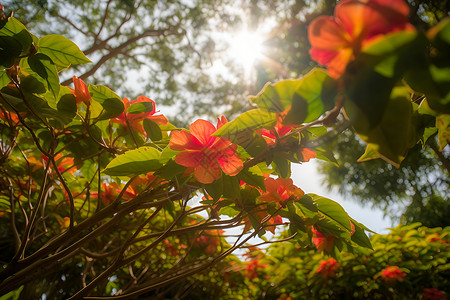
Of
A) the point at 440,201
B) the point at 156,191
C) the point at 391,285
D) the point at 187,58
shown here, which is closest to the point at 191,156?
the point at 156,191

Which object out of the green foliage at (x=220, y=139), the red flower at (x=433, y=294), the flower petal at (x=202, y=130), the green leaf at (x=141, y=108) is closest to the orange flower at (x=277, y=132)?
the green foliage at (x=220, y=139)

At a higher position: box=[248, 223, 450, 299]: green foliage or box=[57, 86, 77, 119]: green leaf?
box=[57, 86, 77, 119]: green leaf

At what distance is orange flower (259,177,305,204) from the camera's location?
65 centimetres

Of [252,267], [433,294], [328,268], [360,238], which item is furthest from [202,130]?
[433,294]

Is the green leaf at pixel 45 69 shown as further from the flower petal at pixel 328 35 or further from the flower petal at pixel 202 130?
the flower petal at pixel 328 35

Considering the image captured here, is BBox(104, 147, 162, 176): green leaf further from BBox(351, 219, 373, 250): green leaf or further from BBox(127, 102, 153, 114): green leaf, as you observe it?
BBox(351, 219, 373, 250): green leaf

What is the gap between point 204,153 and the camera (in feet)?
1.79

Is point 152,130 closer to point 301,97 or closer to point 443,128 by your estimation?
point 301,97

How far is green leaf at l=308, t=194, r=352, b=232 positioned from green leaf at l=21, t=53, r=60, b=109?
→ 69 cm

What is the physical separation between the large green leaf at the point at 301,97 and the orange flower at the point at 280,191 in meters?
0.33

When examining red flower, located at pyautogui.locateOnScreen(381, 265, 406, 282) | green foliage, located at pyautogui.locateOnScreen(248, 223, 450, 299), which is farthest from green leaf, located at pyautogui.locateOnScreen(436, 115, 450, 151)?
red flower, located at pyautogui.locateOnScreen(381, 265, 406, 282)

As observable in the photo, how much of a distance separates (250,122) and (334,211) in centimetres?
39

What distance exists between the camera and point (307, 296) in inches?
77.0

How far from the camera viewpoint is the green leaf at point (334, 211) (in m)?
0.65
